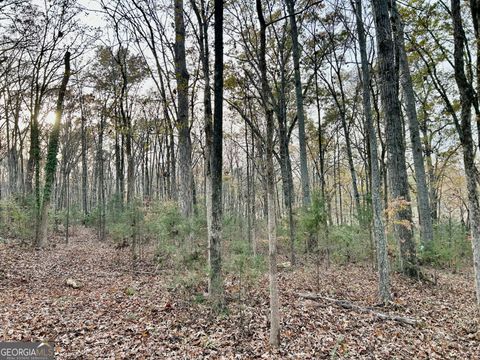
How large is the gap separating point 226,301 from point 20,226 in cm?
1166

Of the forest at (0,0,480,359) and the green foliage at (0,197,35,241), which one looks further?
the green foliage at (0,197,35,241)

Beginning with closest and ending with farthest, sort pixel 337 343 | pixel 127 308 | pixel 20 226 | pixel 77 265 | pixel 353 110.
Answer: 1. pixel 337 343
2. pixel 127 308
3. pixel 77 265
4. pixel 20 226
5. pixel 353 110

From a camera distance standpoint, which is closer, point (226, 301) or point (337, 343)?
point (337, 343)

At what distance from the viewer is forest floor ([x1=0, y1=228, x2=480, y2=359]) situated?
4.38 meters

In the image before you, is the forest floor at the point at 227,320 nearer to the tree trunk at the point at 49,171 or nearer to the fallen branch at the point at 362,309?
the fallen branch at the point at 362,309

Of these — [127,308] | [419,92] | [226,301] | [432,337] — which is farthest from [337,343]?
[419,92]

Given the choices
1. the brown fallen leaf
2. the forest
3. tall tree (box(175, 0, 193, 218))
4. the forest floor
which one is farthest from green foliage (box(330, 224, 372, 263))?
the brown fallen leaf

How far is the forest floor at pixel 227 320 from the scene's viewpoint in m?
4.38

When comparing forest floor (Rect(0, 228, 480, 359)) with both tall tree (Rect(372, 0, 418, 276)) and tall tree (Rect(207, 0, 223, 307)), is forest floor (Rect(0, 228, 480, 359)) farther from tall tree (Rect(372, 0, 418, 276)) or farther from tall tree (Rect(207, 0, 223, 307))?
tall tree (Rect(372, 0, 418, 276))

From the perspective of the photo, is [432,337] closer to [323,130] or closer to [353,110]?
[353,110]

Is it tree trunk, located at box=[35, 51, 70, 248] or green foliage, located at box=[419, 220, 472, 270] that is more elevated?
tree trunk, located at box=[35, 51, 70, 248]

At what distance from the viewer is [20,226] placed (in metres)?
12.6

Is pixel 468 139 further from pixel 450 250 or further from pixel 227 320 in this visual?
pixel 450 250

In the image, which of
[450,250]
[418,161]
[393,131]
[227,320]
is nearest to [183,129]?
[393,131]
